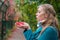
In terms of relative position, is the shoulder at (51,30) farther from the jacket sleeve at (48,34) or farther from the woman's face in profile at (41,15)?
the woman's face in profile at (41,15)

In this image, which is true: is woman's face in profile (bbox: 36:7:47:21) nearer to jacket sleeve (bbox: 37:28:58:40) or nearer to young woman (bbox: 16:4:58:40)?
young woman (bbox: 16:4:58:40)

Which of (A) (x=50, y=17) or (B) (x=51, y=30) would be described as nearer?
(B) (x=51, y=30)

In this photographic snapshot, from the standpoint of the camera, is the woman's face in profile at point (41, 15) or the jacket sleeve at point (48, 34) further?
the woman's face in profile at point (41, 15)

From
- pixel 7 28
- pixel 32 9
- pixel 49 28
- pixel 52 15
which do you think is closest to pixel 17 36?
pixel 7 28

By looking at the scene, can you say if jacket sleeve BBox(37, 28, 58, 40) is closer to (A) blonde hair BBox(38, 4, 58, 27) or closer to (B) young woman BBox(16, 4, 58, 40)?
(B) young woman BBox(16, 4, 58, 40)

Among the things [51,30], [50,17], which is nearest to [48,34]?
[51,30]

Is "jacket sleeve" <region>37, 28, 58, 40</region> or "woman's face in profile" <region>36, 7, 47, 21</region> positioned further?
"woman's face in profile" <region>36, 7, 47, 21</region>

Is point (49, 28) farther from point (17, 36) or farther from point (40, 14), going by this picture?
point (17, 36)

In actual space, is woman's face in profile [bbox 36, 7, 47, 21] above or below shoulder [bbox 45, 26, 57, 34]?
above

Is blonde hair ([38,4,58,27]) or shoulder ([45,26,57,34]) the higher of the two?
blonde hair ([38,4,58,27])

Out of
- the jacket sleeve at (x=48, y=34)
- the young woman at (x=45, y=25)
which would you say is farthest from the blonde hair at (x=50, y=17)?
the jacket sleeve at (x=48, y=34)

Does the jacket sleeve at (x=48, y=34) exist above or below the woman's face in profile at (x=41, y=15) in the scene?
below

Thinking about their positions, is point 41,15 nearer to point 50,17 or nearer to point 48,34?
point 50,17

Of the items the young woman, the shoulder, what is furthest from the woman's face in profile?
the shoulder
